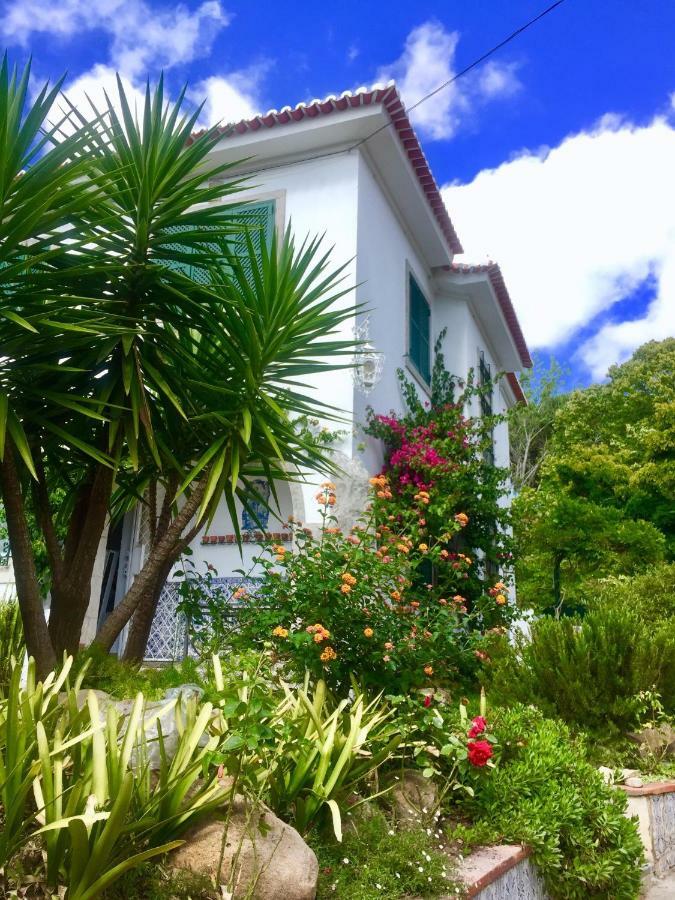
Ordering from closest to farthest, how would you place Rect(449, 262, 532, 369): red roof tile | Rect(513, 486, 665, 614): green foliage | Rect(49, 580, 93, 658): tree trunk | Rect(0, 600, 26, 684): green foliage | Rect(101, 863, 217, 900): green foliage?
1. Rect(101, 863, 217, 900): green foliage
2. Rect(49, 580, 93, 658): tree trunk
3. Rect(0, 600, 26, 684): green foliage
4. Rect(513, 486, 665, 614): green foliage
5. Rect(449, 262, 532, 369): red roof tile

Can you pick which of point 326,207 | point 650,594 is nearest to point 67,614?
point 326,207

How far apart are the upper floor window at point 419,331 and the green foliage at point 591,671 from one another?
536 cm

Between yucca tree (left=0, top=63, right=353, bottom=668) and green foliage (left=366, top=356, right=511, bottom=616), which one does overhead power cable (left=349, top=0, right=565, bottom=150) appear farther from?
yucca tree (left=0, top=63, right=353, bottom=668)

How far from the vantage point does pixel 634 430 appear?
63.7 feet

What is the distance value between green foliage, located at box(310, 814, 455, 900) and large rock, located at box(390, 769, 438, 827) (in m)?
0.31

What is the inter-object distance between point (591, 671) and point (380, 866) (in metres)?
2.78

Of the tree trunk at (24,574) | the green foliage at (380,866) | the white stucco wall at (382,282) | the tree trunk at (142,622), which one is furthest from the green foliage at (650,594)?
the tree trunk at (24,574)

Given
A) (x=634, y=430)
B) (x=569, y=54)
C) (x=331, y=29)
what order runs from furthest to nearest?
(x=634, y=430) < (x=569, y=54) < (x=331, y=29)

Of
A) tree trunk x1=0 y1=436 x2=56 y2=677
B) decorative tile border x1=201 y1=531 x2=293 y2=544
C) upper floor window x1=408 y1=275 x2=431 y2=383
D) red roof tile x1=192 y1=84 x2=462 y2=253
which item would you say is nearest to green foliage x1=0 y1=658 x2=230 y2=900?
tree trunk x1=0 y1=436 x2=56 y2=677

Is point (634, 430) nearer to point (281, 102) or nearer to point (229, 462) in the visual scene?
point (281, 102)

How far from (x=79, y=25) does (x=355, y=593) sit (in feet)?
14.9

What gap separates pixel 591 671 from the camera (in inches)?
219

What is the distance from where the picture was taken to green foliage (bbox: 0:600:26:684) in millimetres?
4926

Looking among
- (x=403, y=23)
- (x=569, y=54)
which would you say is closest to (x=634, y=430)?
(x=569, y=54)
